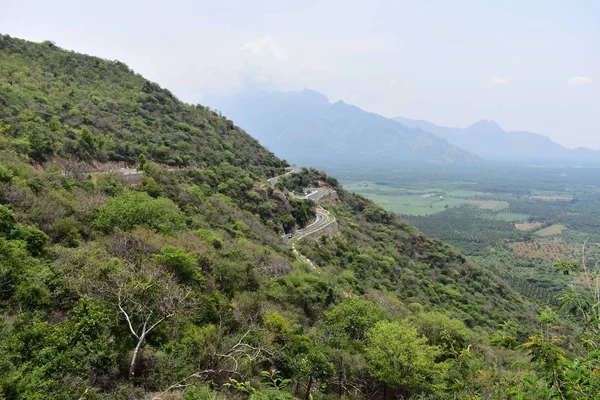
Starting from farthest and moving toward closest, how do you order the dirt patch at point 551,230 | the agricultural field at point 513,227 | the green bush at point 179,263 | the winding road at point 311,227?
the dirt patch at point 551,230 < the agricultural field at point 513,227 < the winding road at point 311,227 < the green bush at point 179,263

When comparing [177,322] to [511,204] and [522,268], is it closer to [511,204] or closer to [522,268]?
[522,268]

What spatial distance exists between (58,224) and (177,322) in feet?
25.5

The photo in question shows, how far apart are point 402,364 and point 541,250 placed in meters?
100

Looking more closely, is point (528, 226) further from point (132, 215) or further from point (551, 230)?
point (132, 215)

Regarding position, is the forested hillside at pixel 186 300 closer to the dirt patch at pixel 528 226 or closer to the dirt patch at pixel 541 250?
the dirt patch at pixel 541 250

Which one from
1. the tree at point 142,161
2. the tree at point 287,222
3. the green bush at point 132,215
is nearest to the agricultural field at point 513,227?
the tree at point 287,222

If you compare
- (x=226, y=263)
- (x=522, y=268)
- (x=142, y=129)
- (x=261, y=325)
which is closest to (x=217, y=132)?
(x=142, y=129)

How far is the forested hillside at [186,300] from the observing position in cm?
852

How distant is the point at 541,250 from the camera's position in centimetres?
9250

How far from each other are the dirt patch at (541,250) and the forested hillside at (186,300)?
59085 mm

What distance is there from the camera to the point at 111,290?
36.6ft

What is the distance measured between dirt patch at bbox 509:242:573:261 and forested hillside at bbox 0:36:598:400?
194ft

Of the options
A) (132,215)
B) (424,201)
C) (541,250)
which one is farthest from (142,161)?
(424,201)

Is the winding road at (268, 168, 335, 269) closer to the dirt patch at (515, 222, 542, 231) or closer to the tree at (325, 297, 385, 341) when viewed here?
the tree at (325, 297, 385, 341)
